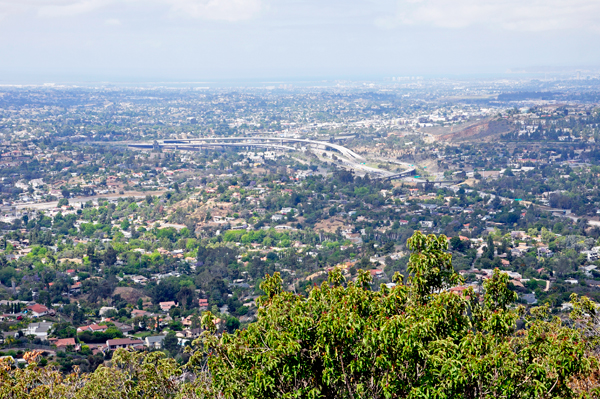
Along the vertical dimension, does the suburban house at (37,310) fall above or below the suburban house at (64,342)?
below

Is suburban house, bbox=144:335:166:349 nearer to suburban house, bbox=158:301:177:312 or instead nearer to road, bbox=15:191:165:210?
suburban house, bbox=158:301:177:312

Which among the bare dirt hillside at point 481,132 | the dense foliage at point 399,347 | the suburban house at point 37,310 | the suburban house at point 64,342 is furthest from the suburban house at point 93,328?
the bare dirt hillside at point 481,132

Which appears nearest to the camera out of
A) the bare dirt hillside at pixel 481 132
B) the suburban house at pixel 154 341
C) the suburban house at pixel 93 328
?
the suburban house at pixel 154 341

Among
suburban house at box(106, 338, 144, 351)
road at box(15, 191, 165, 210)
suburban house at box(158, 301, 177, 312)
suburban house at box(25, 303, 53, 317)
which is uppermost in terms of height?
suburban house at box(106, 338, 144, 351)

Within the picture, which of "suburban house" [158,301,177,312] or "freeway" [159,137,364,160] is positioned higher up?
"freeway" [159,137,364,160]

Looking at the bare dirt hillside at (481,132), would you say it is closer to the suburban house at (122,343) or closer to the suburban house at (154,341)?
the suburban house at (154,341)

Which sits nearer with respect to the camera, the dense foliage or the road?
the dense foliage

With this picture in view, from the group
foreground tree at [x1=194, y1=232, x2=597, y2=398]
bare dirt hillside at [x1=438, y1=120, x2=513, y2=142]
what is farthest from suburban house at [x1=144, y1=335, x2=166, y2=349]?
bare dirt hillside at [x1=438, y1=120, x2=513, y2=142]

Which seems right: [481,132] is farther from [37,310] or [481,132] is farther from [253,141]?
[37,310]

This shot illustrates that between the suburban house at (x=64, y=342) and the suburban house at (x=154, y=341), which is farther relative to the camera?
the suburban house at (x=154, y=341)

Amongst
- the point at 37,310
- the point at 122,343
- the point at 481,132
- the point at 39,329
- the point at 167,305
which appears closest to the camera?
the point at 122,343

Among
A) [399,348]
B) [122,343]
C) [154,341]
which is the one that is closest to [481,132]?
[154,341]

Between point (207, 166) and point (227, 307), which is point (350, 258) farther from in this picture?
point (207, 166)
